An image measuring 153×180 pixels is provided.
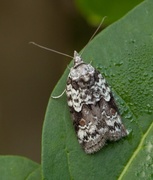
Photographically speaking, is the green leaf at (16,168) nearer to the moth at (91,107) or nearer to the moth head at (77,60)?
the moth at (91,107)

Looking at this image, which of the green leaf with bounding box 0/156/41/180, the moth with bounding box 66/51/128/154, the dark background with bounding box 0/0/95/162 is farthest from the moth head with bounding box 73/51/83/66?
the dark background with bounding box 0/0/95/162

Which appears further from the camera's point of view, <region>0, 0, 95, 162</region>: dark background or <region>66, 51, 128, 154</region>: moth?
<region>0, 0, 95, 162</region>: dark background

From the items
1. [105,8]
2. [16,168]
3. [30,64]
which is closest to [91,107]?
[16,168]

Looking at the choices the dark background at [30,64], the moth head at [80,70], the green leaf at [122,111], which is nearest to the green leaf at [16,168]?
the green leaf at [122,111]

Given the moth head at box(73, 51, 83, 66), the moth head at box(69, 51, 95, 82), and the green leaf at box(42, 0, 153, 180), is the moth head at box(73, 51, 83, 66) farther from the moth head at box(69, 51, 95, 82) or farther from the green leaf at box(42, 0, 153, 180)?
the green leaf at box(42, 0, 153, 180)

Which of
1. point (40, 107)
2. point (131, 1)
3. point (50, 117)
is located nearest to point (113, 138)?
point (50, 117)
